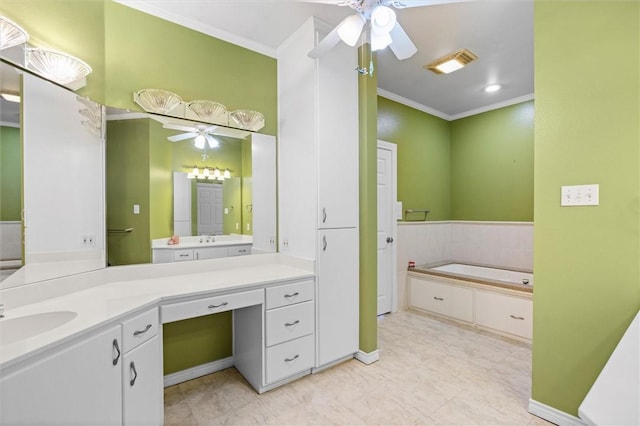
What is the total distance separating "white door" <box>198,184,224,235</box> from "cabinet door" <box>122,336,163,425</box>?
0.95m

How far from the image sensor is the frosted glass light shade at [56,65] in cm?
152

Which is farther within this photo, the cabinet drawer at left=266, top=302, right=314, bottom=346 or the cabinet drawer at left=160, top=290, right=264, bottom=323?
the cabinet drawer at left=266, top=302, right=314, bottom=346

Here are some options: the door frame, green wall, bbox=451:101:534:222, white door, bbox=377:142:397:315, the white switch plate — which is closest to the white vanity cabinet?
the white switch plate

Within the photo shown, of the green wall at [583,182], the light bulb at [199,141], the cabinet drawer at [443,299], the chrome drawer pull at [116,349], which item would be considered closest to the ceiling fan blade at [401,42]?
the green wall at [583,182]

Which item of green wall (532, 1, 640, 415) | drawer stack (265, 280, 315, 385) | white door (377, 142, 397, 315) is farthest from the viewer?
white door (377, 142, 397, 315)

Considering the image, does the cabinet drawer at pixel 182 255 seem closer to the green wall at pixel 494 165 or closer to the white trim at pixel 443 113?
the white trim at pixel 443 113

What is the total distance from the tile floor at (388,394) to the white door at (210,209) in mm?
1165

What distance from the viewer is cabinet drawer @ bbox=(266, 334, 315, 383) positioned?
2033 millimetres

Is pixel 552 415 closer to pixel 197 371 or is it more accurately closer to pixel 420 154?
pixel 197 371

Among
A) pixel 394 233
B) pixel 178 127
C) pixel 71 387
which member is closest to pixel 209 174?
pixel 178 127

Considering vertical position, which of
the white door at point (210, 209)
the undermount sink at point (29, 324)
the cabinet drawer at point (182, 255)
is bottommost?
the undermount sink at point (29, 324)

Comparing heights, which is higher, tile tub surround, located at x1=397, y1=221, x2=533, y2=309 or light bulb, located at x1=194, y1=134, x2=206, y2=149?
light bulb, located at x1=194, y1=134, x2=206, y2=149

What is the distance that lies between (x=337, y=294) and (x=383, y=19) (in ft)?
6.19

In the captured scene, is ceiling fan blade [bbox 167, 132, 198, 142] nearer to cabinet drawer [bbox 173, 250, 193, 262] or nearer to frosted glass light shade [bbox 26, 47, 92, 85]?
frosted glass light shade [bbox 26, 47, 92, 85]
